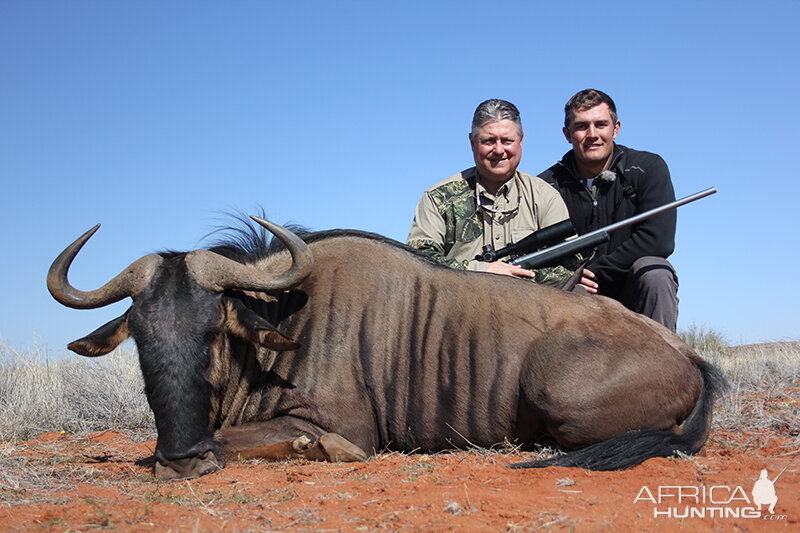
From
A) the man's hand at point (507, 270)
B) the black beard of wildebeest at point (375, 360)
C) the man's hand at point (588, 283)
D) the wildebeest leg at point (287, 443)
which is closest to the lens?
the black beard of wildebeest at point (375, 360)

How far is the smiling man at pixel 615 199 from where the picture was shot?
674 cm

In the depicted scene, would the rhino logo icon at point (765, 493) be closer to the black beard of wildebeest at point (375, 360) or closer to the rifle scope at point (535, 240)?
the black beard of wildebeest at point (375, 360)

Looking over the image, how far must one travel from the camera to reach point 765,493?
10.4 ft

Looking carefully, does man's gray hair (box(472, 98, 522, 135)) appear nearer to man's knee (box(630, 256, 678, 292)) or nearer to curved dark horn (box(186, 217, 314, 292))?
man's knee (box(630, 256, 678, 292))

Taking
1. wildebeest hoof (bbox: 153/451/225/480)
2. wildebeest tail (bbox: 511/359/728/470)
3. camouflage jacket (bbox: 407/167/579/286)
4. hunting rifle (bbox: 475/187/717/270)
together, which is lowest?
wildebeest tail (bbox: 511/359/728/470)

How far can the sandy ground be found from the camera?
2834 millimetres

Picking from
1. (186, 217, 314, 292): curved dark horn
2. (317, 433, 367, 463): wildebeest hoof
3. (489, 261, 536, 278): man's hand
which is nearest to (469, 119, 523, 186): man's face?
(489, 261, 536, 278): man's hand

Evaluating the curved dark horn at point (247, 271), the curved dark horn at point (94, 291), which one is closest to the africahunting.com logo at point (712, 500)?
the curved dark horn at point (247, 271)

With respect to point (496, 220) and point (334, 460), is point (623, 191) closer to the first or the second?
point (496, 220)

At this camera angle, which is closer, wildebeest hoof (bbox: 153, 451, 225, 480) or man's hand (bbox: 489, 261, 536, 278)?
wildebeest hoof (bbox: 153, 451, 225, 480)

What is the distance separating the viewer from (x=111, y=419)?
667 cm

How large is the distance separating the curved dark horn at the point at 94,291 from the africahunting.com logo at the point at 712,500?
319 centimetres

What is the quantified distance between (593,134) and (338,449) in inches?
173

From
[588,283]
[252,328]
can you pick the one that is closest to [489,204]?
[588,283]
